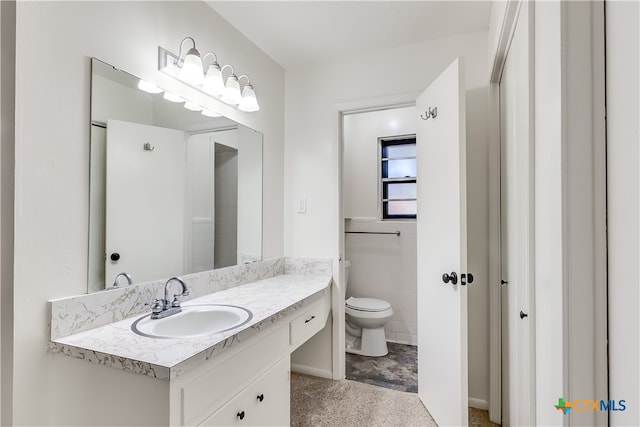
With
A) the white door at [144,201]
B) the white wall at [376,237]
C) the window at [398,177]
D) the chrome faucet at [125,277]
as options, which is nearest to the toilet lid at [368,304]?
the white wall at [376,237]

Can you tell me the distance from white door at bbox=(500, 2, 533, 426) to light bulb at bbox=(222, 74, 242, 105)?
1.39 m

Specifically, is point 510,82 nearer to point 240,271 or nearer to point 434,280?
point 434,280

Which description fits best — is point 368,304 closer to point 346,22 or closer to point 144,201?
point 144,201

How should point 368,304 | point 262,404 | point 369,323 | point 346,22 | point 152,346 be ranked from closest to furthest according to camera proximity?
point 152,346 < point 262,404 < point 346,22 < point 369,323 < point 368,304

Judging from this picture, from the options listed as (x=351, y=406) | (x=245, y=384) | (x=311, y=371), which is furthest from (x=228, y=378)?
(x=311, y=371)

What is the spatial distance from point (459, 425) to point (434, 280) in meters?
0.72

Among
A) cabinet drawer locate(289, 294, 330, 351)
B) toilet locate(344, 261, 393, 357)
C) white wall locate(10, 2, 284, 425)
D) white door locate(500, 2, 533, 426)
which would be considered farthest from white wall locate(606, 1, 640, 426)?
toilet locate(344, 261, 393, 357)

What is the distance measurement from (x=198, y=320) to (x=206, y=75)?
1240 mm

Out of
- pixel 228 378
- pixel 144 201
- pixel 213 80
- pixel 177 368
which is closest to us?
pixel 177 368

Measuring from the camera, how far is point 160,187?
4.92 feet

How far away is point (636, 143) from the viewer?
0.49m

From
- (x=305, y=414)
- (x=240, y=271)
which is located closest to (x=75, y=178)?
(x=240, y=271)

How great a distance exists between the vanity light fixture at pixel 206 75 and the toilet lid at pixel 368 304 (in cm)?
183

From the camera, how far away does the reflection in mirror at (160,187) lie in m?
1.24
